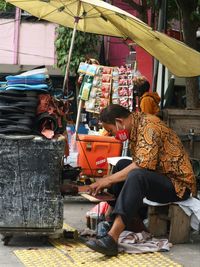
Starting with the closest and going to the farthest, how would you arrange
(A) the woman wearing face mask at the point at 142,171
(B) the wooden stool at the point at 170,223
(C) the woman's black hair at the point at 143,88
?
(A) the woman wearing face mask at the point at 142,171 < (B) the wooden stool at the point at 170,223 < (C) the woman's black hair at the point at 143,88

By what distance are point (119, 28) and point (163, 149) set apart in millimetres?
2371

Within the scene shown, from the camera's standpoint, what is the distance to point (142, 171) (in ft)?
14.6

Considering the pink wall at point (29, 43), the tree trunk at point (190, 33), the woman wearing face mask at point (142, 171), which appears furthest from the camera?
the pink wall at point (29, 43)

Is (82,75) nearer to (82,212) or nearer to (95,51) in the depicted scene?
(82,212)

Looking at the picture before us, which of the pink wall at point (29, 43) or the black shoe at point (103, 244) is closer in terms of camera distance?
the black shoe at point (103, 244)

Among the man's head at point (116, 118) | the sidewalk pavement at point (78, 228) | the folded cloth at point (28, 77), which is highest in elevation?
the folded cloth at point (28, 77)

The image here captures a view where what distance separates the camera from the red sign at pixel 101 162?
7.75m

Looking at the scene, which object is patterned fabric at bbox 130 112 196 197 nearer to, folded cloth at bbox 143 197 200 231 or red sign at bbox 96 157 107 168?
folded cloth at bbox 143 197 200 231

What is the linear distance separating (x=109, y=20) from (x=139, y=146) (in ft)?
7.72

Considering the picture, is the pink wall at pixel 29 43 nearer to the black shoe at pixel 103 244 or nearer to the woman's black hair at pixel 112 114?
the woman's black hair at pixel 112 114

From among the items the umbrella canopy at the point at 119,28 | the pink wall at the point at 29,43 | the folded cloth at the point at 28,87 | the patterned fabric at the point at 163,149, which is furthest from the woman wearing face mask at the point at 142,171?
the pink wall at the point at 29,43

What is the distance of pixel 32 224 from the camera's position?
15.1 feet

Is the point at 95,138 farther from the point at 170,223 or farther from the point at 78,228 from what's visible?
the point at 170,223

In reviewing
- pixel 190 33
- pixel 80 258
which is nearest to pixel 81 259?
pixel 80 258
